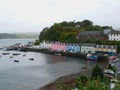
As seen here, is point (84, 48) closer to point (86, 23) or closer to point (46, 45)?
point (46, 45)

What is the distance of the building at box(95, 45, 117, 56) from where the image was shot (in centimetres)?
4037

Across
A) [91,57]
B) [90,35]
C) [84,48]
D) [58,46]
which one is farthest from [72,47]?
[91,57]

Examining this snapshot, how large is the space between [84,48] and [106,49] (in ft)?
15.2

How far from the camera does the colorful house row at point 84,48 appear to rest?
40994mm

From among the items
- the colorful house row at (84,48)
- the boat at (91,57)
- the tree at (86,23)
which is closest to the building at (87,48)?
the colorful house row at (84,48)

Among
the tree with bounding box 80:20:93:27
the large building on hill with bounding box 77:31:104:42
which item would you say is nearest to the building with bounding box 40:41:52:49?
the large building on hill with bounding box 77:31:104:42

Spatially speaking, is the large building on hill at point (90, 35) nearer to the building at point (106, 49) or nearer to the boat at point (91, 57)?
the building at point (106, 49)

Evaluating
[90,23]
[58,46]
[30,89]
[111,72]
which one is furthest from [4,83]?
[90,23]

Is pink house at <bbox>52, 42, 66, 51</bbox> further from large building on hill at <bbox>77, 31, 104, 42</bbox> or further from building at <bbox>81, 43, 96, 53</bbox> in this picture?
building at <bbox>81, 43, 96, 53</bbox>

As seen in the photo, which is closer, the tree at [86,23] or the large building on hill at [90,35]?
the large building on hill at [90,35]

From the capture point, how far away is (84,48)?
4509 centimetres

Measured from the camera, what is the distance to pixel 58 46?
169ft

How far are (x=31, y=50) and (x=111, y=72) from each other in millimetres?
37307

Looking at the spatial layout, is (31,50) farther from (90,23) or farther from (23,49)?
(90,23)
